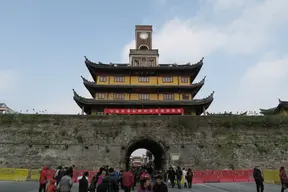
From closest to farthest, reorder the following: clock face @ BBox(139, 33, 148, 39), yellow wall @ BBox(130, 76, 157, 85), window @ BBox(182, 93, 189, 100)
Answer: window @ BBox(182, 93, 189, 100) < yellow wall @ BBox(130, 76, 157, 85) < clock face @ BBox(139, 33, 148, 39)

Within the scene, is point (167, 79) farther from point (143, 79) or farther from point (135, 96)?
point (135, 96)

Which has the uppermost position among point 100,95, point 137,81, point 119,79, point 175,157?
point 119,79

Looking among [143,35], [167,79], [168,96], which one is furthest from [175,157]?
[143,35]

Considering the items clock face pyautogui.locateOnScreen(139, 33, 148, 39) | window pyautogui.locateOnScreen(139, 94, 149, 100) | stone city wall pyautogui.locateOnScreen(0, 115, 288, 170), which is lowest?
stone city wall pyautogui.locateOnScreen(0, 115, 288, 170)

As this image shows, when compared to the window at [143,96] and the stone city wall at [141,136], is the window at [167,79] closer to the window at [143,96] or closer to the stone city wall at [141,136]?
the window at [143,96]

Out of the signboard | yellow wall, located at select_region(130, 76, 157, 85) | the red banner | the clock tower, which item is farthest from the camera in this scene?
the clock tower

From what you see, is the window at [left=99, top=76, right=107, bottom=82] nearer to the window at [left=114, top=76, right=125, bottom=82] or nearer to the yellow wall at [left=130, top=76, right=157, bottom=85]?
the window at [left=114, top=76, right=125, bottom=82]

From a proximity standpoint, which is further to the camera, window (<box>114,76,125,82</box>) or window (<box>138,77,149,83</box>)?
window (<box>138,77,149,83</box>)

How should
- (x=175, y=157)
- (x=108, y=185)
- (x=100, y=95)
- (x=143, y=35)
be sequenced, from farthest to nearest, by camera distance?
1. (x=143, y=35)
2. (x=100, y=95)
3. (x=175, y=157)
4. (x=108, y=185)

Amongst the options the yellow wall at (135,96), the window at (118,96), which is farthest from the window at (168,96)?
the window at (118,96)

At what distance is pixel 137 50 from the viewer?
31000 millimetres

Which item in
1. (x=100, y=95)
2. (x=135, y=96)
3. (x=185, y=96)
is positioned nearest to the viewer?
(x=100, y=95)

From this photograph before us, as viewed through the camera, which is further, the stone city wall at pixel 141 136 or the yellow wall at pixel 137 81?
the yellow wall at pixel 137 81

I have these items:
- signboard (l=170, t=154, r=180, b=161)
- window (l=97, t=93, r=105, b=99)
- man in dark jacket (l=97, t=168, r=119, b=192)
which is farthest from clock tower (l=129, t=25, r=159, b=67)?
man in dark jacket (l=97, t=168, r=119, b=192)
